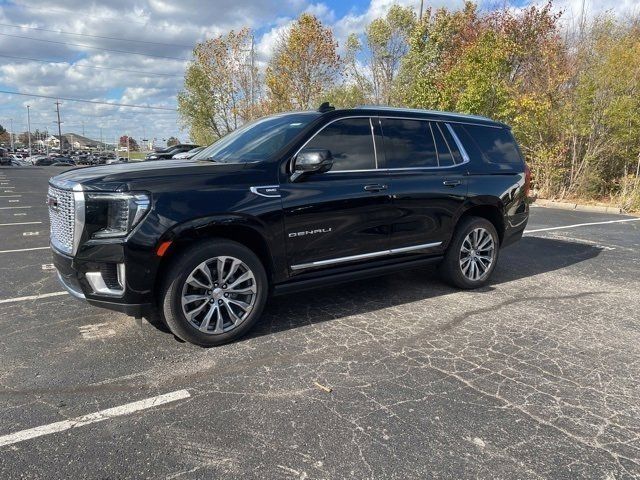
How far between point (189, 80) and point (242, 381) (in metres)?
36.8

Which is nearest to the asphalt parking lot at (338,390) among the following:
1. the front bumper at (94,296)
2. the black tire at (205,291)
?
the black tire at (205,291)

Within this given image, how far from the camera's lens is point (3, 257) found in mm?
6945

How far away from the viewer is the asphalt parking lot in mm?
2541

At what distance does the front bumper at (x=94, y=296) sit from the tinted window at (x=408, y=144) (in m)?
2.61

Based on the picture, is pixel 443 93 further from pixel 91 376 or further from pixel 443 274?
pixel 91 376

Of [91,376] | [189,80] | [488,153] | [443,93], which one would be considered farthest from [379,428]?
[189,80]

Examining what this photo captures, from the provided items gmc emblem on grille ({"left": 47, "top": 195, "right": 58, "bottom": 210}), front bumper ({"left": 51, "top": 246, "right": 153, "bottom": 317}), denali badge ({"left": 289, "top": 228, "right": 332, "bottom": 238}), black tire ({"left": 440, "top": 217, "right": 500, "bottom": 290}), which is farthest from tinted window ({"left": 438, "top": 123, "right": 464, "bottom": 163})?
gmc emblem on grille ({"left": 47, "top": 195, "right": 58, "bottom": 210})

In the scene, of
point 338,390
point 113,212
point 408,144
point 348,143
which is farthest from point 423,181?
point 113,212

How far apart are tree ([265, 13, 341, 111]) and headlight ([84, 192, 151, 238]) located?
24560 mm

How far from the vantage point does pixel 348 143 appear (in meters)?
4.52

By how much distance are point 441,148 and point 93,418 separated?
13.5 ft

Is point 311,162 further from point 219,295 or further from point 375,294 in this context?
point 375,294

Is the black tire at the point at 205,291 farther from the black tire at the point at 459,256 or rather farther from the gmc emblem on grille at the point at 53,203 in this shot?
the black tire at the point at 459,256

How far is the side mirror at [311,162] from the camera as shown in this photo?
3922mm
